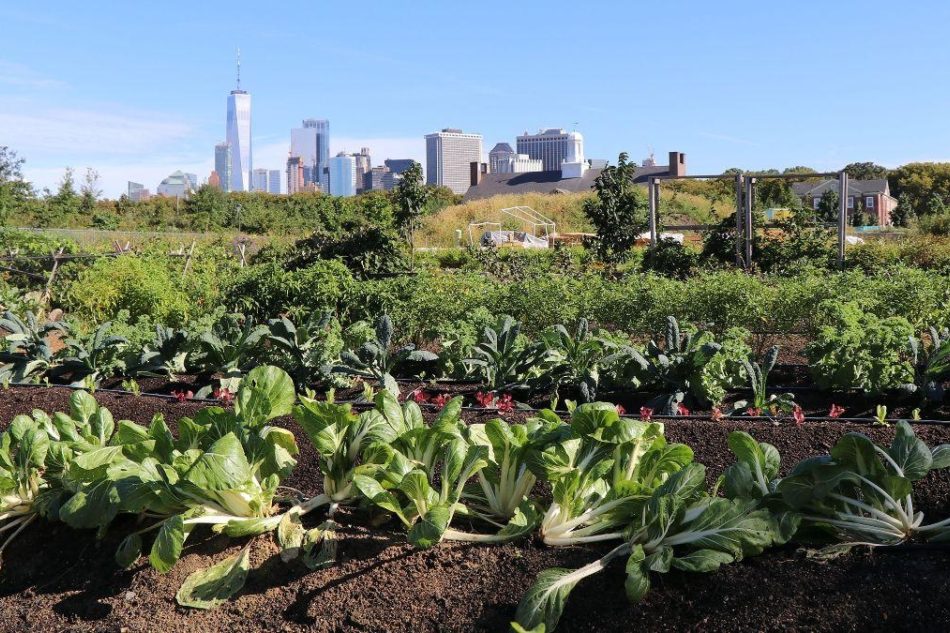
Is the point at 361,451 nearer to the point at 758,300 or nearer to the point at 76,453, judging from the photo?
the point at 76,453

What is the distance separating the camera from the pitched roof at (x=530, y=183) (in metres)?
55.2

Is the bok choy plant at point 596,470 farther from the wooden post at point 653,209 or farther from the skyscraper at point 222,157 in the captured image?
the skyscraper at point 222,157

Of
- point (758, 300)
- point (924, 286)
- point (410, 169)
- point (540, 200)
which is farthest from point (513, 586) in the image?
point (540, 200)

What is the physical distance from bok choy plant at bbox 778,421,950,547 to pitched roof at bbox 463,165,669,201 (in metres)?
52.1

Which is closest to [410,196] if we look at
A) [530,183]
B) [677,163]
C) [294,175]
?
[677,163]

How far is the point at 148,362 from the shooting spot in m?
5.69

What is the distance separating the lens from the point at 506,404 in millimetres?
4387

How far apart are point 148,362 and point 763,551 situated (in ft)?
14.9

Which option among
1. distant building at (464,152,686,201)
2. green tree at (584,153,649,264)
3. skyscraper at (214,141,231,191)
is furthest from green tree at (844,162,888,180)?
skyscraper at (214,141,231,191)

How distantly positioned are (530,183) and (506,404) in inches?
2148

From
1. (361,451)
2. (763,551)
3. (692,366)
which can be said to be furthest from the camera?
(692,366)

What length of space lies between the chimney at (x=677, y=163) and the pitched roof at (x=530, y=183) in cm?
266

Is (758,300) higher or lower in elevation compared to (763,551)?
higher

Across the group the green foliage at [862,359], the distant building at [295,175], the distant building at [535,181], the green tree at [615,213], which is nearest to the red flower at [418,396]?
the green foliage at [862,359]
